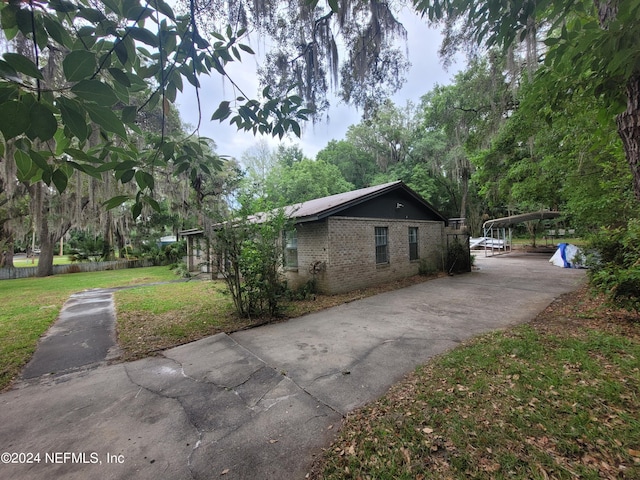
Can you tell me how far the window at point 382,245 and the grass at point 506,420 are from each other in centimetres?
584

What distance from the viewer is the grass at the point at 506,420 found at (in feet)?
6.19

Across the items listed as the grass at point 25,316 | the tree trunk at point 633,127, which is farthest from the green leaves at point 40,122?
the grass at point 25,316

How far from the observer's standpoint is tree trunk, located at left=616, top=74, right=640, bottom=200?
1733mm

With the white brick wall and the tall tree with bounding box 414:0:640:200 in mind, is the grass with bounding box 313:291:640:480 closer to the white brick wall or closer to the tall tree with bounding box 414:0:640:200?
the tall tree with bounding box 414:0:640:200

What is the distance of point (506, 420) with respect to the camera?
2.31 metres

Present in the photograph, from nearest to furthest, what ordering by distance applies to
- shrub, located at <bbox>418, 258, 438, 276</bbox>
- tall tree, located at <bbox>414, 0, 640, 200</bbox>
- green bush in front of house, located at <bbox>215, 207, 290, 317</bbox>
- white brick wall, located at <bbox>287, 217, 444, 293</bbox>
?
tall tree, located at <bbox>414, 0, 640, 200</bbox>, green bush in front of house, located at <bbox>215, 207, 290, 317</bbox>, white brick wall, located at <bbox>287, 217, 444, 293</bbox>, shrub, located at <bbox>418, 258, 438, 276</bbox>

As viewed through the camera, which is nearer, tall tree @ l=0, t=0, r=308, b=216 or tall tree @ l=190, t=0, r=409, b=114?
tall tree @ l=0, t=0, r=308, b=216

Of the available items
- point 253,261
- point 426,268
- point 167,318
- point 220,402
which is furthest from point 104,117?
point 426,268

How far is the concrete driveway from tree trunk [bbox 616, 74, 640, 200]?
2.85 m

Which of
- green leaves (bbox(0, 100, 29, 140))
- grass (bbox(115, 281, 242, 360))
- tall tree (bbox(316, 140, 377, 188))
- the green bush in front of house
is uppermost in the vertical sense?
tall tree (bbox(316, 140, 377, 188))

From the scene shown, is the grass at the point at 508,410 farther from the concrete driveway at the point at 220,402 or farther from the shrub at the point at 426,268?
the shrub at the point at 426,268

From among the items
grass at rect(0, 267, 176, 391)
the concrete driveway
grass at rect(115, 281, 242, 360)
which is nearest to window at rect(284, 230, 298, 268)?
grass at rect(115, 281, 242, 360)

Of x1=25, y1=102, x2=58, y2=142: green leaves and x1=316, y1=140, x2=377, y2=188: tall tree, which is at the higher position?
x1=316, y1=140, x2=377, y2=188: tall tree

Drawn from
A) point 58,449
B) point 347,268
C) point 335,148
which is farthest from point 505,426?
point 335,148
